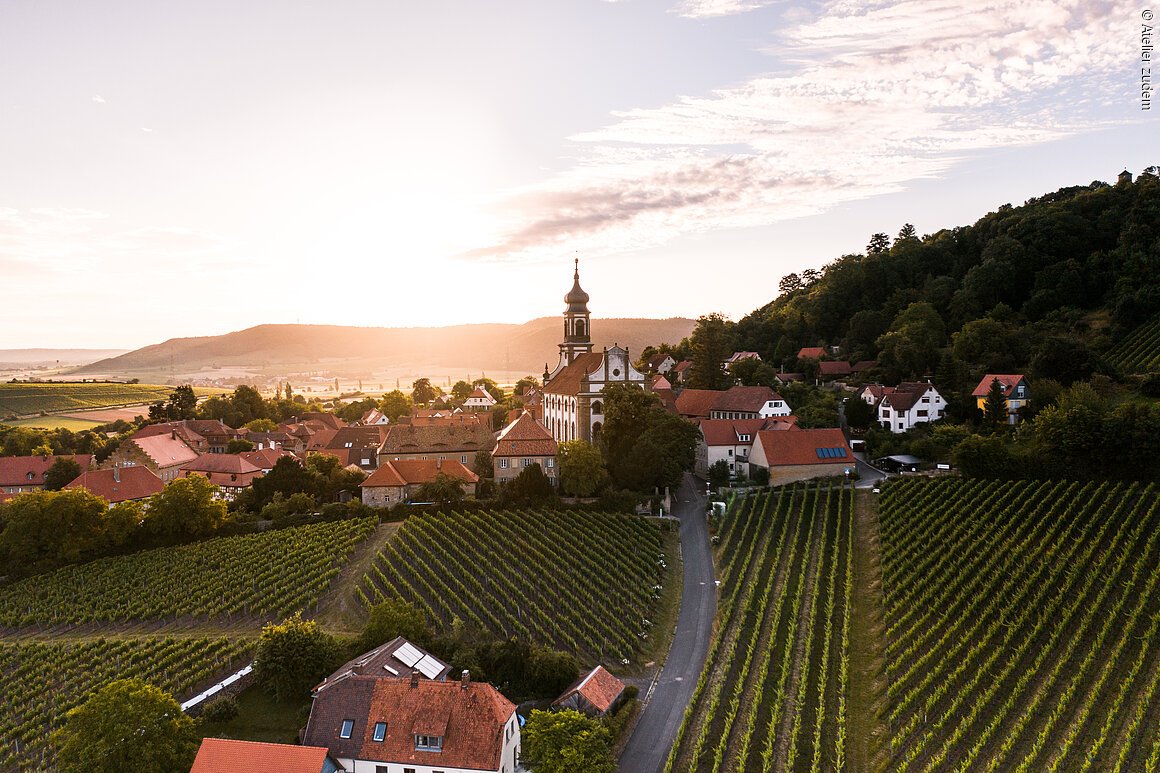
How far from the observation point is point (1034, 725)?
26906mm

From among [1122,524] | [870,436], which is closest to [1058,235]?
[870,436]

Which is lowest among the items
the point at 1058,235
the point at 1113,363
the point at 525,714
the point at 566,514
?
the point at 525,714

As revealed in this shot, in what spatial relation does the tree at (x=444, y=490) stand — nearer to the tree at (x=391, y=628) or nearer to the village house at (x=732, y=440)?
the tree at (x=391, y=628)

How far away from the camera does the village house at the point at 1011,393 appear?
2318 inches

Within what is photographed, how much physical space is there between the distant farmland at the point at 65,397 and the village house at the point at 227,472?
78.4m

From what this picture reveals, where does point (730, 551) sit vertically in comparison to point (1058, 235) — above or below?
below

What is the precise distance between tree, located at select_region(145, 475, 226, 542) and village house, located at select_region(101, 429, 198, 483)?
52.4ft

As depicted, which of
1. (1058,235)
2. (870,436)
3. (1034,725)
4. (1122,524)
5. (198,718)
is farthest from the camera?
(1058,235)

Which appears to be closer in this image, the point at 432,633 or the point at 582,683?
the point at 582,683

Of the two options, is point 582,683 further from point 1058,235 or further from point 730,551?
point 1058,235

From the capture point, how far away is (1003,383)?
202ft

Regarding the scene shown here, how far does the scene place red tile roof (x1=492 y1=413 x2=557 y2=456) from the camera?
54781 millimetres

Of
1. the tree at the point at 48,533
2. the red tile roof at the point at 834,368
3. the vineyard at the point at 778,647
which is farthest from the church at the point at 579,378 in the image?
the tree at the point at 48,533

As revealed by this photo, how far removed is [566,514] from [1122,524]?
30295 mm
